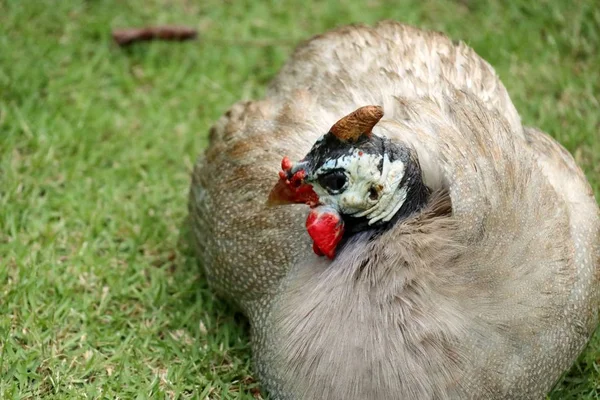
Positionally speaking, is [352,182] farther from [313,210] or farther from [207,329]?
[207,329]

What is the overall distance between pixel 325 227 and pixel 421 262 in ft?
1.09

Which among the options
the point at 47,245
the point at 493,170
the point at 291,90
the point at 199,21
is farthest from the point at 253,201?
the point at 199,21

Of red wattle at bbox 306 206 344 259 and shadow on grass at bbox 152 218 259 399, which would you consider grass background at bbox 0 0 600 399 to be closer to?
shadow on grass at bbox 152 218 259 399

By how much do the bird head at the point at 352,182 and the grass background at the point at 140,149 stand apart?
0.92 meters

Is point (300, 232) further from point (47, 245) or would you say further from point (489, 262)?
point (47, 245)

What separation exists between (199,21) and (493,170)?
10.1ft

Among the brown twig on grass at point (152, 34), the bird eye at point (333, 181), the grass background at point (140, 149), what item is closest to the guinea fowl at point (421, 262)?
the bird eye at point (333, 181)

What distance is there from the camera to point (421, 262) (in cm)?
295

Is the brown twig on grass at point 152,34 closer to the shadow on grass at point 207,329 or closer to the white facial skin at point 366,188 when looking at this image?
the shadow on grass at point 207,329

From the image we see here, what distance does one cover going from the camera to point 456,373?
9.53 ft

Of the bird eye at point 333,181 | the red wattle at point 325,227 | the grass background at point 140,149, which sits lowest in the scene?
the grass background at point 140,149

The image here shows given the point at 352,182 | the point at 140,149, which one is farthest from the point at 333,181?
the point at 140,149

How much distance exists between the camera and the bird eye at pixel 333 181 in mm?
2904

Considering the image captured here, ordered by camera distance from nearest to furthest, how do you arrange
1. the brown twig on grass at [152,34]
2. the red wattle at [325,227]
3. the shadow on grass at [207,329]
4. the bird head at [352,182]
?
the bird head at [352,182], the red wattle at [325,227], the shadow on grass at [207,329], the brown twig on grass at [152,34]
